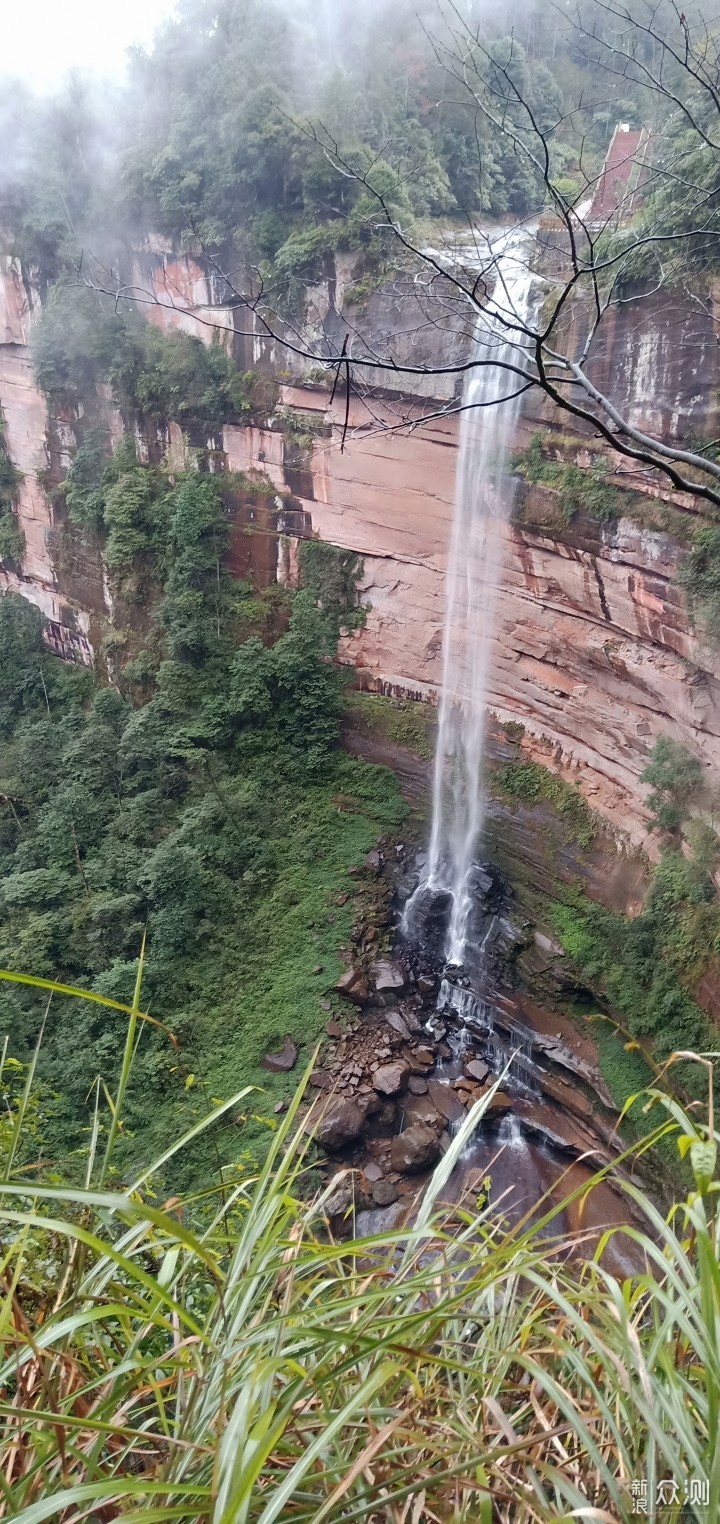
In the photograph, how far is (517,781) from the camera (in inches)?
353

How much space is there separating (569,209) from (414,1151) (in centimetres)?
651

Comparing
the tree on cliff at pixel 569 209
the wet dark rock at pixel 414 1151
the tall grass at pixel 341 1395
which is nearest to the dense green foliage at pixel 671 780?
the tree on cliff at pixel 569 209

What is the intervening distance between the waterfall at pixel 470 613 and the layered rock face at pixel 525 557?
19cm

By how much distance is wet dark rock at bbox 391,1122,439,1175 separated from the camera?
650 cm

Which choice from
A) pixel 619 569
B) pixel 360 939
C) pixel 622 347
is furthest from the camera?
pixel 360 939

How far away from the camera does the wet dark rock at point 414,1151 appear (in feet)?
21.3

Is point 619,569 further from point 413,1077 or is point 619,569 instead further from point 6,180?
point 6,180

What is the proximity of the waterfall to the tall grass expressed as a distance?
7661mm

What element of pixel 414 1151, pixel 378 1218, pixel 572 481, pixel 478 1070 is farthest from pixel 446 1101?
pixel 572 481

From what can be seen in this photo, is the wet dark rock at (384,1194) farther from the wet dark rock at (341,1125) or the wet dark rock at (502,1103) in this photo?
the wet dark rock at (502,1103)

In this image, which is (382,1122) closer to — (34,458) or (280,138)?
(280,138)

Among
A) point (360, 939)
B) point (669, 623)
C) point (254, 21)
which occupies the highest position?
point (254, 21)

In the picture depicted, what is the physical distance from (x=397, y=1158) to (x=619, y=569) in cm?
555

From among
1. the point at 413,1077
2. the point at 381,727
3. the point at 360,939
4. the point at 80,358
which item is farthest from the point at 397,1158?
the point at 80,358
